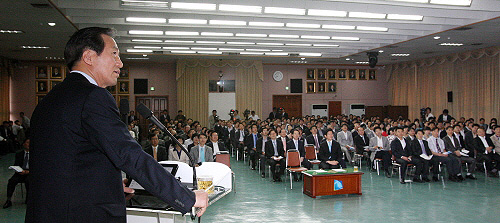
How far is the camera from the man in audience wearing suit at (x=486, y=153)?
9.12 meters

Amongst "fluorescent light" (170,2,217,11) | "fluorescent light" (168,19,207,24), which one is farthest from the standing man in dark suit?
"fluorescent light" (168,19,207,24)

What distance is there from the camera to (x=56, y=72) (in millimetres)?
17953

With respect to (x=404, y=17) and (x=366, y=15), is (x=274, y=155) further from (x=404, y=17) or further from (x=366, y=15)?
(x=404, y=17)

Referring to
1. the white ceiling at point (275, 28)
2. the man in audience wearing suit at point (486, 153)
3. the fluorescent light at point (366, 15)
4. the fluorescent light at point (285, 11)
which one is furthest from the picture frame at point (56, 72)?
the man in audience wearing suit at point (486, 153)

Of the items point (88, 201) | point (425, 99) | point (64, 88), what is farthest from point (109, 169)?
point (425, 99)

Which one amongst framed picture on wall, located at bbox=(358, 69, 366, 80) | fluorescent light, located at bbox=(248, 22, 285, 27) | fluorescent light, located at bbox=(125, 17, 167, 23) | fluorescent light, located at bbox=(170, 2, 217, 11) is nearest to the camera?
fluorescent light, located at bbox=(170, 2, 217, 11)

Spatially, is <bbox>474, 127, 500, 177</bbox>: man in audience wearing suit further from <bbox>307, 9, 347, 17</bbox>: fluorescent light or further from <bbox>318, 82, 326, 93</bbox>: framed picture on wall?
<bbox>318, 82, 326, 93</bbox>: framed picture on wall

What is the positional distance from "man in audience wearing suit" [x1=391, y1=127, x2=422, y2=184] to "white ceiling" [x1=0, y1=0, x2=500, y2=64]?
9.59 ft

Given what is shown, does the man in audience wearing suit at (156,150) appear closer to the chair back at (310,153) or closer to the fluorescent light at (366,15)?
the chair back at (310,153)

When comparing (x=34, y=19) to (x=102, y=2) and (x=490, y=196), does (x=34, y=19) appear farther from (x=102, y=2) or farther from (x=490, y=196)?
(x=490, y=196)

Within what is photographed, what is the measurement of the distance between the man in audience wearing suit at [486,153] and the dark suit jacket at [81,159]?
990cm

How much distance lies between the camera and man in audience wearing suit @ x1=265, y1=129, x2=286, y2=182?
8.61 meters

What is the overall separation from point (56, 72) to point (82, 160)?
18.9 m

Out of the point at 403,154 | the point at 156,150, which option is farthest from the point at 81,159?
the point at 403,154
